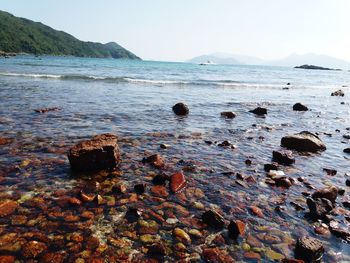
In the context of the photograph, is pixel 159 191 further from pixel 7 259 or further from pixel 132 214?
pixel 7 259

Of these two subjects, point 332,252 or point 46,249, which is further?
point 332,252

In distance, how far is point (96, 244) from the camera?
21.3 ft

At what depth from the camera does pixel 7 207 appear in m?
7.60

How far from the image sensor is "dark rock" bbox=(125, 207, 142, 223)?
7562 millimetres

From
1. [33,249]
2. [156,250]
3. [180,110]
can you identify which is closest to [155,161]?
[156,250]

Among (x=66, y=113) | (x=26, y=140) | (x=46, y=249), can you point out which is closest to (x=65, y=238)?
(x=46, y=249)

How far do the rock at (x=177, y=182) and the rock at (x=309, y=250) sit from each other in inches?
147

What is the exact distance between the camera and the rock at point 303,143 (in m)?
15.1

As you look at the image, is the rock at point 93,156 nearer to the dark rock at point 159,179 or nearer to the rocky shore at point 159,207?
the rocky shore at point 159,207

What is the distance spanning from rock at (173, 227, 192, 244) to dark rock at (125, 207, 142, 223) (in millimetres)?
1050

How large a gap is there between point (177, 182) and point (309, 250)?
14.0 feet

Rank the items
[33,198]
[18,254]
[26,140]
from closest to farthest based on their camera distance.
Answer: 1. [18,254]
2. [33,198]
3. [26,140]

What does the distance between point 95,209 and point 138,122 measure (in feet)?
36.8

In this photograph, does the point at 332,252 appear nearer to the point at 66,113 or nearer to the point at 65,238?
the point at 65,238
